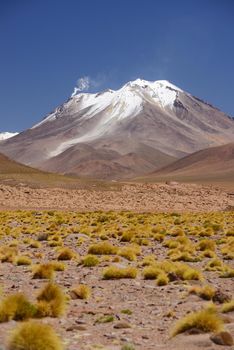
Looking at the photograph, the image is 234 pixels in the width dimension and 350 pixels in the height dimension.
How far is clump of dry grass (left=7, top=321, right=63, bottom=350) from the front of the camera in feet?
24.6

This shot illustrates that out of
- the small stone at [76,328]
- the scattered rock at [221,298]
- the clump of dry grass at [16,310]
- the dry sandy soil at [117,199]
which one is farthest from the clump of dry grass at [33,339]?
the dry sandy soil at [117,199]

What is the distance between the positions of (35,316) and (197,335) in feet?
10.5

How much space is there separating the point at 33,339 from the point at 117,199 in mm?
58825

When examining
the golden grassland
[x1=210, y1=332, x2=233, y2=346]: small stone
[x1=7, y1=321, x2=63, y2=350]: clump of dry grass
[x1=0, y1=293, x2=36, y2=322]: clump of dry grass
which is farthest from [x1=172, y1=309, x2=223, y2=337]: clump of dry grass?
[x1=0, y1=293, x2=36, y2=322]: clump of dry grass

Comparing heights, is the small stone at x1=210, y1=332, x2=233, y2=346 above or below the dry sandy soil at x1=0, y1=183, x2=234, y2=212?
below

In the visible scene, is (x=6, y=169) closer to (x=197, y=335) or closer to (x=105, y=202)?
(x=105, y=202)

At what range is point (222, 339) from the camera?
26.6ft

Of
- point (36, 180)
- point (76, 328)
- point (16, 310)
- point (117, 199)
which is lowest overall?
point (76, 328)

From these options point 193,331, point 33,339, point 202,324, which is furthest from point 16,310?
point 202,324

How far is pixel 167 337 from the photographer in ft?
29.5

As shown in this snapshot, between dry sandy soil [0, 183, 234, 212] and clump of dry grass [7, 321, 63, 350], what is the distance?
51.9m

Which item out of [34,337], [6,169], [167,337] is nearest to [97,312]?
[167,337]

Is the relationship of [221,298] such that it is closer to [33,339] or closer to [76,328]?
[76,328]

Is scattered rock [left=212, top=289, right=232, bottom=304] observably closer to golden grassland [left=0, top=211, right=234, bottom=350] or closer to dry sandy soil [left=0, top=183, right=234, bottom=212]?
golden grassland [left=0, top=211, right=234, bottom=350]
